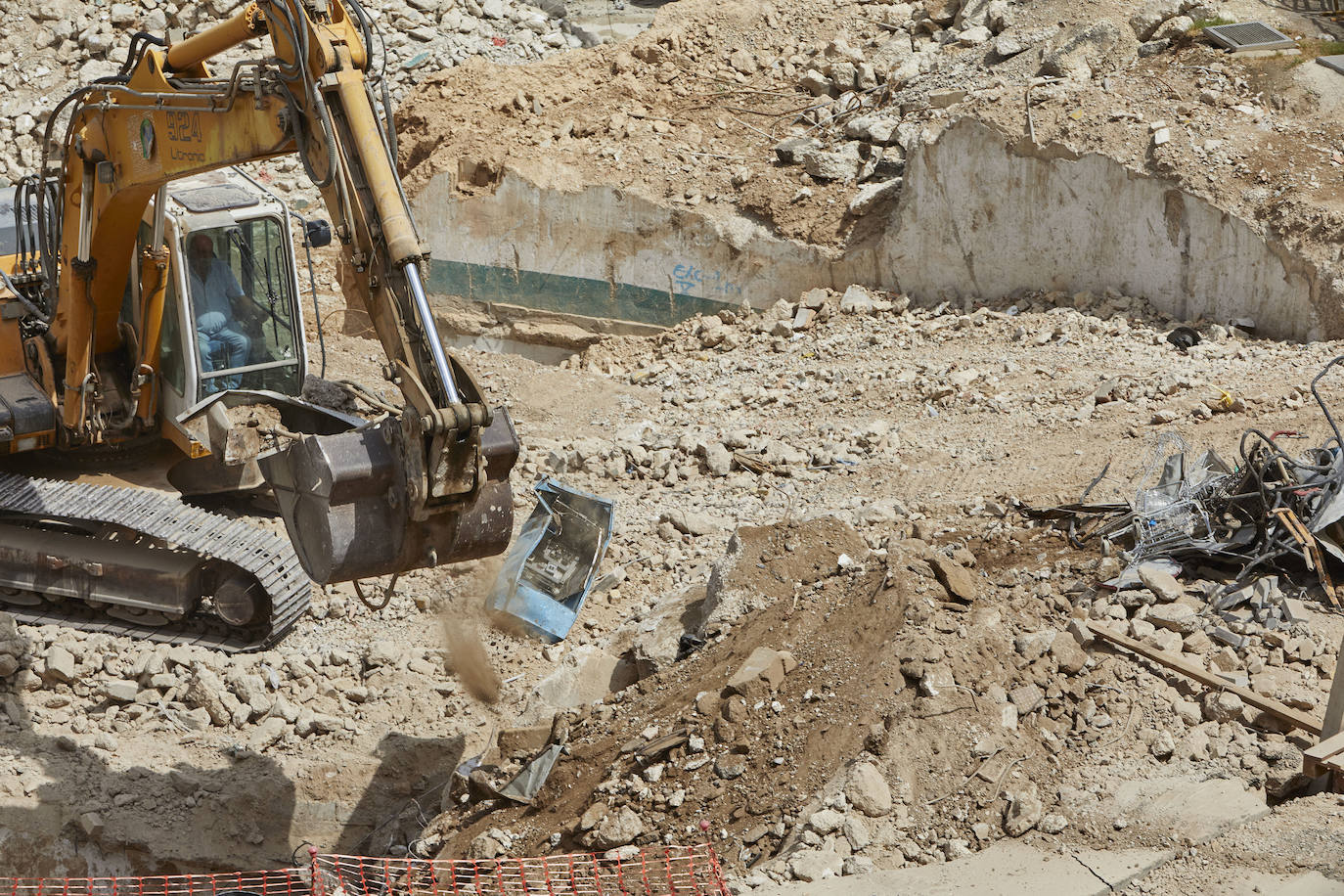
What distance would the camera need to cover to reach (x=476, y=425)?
5.14 meters

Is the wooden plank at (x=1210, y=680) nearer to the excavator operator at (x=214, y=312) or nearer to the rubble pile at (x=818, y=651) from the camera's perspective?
the rubble pile at (x=818, y=651)

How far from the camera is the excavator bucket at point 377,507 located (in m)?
5.35

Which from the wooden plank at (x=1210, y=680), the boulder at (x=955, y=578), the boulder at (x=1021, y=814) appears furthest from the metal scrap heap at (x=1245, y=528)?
the boulder at (x=1021, y=814)

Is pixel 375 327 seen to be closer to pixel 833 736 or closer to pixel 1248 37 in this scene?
pixel 833 736

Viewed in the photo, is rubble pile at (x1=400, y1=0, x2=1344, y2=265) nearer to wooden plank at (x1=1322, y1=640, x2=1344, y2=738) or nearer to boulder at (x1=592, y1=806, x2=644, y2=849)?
wooden plank at (x1=1322, y1=640, x2=1344, y2=738)

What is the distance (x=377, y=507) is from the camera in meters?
5.43

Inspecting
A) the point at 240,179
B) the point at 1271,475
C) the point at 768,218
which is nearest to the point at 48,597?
the point at 240,179

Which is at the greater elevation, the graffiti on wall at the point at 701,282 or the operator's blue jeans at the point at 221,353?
the operator's blue jeans at the point at 221,353

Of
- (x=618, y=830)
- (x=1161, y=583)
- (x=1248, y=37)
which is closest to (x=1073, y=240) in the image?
(x=1248, y=37)

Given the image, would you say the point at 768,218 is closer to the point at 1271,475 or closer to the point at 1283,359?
the point at 1283,359

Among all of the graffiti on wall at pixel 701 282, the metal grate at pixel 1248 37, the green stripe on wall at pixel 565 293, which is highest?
the metal grate at pixel 1248 37

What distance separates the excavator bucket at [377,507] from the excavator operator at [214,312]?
289 centimetres

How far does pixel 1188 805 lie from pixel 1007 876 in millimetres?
819

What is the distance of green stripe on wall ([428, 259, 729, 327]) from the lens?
14.3m
